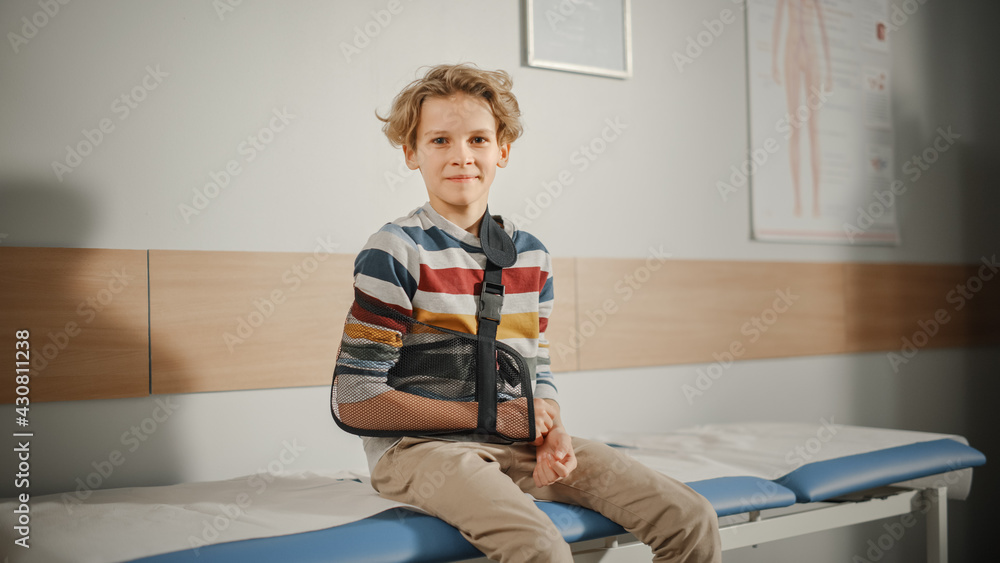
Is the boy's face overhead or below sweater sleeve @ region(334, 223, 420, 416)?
overhead

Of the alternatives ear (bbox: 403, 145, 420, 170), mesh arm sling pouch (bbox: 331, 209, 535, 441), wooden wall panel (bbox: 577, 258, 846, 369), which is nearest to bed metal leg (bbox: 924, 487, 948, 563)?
wooden wall panel (bbox: 577, 258, 846, 369)

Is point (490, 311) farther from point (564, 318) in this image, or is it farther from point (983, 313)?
point (983, 313)

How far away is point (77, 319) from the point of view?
1626mm

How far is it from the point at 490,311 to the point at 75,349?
0.92 metres

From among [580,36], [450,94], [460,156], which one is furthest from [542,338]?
[580,36]

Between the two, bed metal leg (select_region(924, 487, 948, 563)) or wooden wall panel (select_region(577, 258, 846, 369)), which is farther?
wooden wall panel (select_region(577, 258, 846, 369))

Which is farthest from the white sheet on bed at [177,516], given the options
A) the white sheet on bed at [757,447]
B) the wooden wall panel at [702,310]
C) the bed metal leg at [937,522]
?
the bed metal leg at [937,522]

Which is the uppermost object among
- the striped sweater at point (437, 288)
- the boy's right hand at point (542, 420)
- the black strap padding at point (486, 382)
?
the striped sweater at point (437, 288)

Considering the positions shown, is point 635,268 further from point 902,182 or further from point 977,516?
point 977,516

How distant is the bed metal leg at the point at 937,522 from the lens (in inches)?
75.9

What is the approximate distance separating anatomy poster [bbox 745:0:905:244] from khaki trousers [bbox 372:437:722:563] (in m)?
1.48

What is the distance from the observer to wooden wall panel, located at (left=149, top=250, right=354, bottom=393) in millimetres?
1708

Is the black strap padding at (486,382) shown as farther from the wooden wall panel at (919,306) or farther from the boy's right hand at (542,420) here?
the wooden wall panel at (919,306)

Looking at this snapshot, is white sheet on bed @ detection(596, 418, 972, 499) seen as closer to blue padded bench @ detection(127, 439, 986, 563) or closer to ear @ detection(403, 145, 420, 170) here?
blue padded bench @ detection(127, 439, 986, 563)
